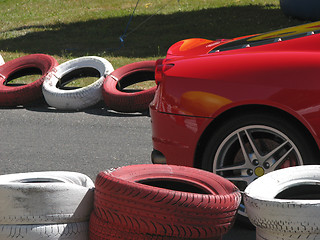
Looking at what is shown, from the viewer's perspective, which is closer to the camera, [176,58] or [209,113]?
[209,113]

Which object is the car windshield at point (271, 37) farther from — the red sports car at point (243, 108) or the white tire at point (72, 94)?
the white tire at point (72, 94)

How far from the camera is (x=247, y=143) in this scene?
450cm

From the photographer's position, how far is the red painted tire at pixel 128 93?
8312 mm

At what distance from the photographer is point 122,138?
7.33 metres

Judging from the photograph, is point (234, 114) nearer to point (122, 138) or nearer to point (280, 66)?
point (280, 66)

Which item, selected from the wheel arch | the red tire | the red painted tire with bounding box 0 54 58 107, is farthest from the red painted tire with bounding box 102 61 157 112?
the red tire

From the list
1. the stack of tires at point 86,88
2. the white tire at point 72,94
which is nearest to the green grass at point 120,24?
the stack of tires at point 86,88

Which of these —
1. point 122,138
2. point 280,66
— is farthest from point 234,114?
point 122,138

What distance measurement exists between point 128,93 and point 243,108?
419 cm

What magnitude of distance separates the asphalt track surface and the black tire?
1758 millimetres

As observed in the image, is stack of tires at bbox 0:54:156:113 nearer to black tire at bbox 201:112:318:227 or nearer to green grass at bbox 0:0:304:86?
green grass at bbox 0:0:304:86

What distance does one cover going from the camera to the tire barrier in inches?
643

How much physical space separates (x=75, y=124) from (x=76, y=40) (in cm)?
774

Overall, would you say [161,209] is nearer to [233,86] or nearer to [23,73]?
[233,86]
